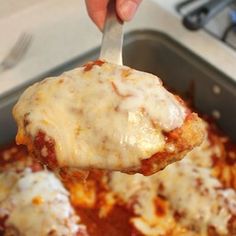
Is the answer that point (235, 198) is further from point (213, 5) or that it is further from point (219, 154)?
point (213, 5)

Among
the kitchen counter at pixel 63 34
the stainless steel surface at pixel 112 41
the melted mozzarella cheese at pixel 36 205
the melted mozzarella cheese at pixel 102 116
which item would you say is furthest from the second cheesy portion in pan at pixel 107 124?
the kitchen counter at pixel 63 34

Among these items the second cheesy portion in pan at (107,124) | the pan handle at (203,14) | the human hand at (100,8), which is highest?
the human hand at (100,8)

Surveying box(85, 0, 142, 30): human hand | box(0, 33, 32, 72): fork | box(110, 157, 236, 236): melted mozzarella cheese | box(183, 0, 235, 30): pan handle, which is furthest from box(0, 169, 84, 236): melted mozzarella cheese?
box(183, 0, 235, 30): pan handle

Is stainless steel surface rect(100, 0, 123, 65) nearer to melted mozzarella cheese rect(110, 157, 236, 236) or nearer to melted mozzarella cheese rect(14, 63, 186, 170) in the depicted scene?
melted mozzarella cheese rect(14, 63, 186, 170)

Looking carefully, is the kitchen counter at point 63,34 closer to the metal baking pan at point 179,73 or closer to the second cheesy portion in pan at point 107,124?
the metal baking pan at point 179,73

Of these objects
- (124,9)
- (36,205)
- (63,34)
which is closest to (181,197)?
(36,205)

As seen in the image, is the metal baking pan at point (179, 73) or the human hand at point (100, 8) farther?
the metal baking pan at point (179, 73)
